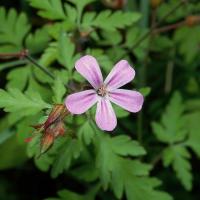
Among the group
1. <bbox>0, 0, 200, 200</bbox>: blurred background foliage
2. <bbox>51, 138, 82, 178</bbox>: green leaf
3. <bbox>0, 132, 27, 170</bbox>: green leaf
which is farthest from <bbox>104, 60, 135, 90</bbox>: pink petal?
<bbox>0, 132, 27, 170</bbox>: green leaf

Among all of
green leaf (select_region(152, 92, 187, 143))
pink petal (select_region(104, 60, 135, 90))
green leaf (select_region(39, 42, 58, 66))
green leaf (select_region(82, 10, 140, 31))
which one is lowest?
green leaf (select_region(152, 92, 187, 143))

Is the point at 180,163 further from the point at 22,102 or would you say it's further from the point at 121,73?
the point at 22,102

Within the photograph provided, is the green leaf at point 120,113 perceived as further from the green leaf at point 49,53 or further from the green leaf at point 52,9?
the green leaf at point 52,9

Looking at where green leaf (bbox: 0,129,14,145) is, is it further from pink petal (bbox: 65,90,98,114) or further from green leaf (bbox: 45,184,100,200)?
pink petal (bbox: 65,90,98,114)

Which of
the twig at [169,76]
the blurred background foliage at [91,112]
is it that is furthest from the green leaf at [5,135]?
the twig at [169,76]

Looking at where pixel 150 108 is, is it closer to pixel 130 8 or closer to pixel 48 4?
pixel 130 8
